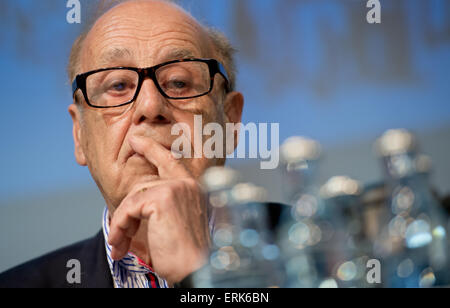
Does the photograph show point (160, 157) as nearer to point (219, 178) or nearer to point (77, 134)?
point (219, 178)

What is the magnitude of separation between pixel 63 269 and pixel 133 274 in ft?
0.79

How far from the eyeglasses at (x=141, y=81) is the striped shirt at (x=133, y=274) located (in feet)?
1.39

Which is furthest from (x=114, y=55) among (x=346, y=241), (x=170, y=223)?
(x=346, y=241)

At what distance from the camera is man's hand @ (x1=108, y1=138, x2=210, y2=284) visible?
979 millimetres

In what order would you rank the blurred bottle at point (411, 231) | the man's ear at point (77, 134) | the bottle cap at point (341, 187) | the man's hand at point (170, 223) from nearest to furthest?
the man's hand at point (170, 223), the blurred bottle at point (411, 231), the bottle cap at point (341, 187), the man's ear at point (77, 134)

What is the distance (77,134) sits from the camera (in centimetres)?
140

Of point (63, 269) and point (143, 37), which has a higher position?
point (143, 37)

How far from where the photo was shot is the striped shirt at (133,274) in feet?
4.09

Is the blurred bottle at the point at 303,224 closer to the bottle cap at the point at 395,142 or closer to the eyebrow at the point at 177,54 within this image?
the bottle cap at the point at 395,142

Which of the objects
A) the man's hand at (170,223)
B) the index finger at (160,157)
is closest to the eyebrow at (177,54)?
the index finger at (160,157)

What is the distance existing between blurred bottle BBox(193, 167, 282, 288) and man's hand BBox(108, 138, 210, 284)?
0.15 feet

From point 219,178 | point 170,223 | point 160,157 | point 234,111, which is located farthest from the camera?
point 234,111

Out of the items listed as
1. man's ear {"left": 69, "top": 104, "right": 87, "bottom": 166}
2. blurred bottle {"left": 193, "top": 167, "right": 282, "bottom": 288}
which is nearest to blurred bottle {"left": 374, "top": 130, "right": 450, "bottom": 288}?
blurred bottle {"left": 193, "top": 167, "right": 282, "bottom": 288}
